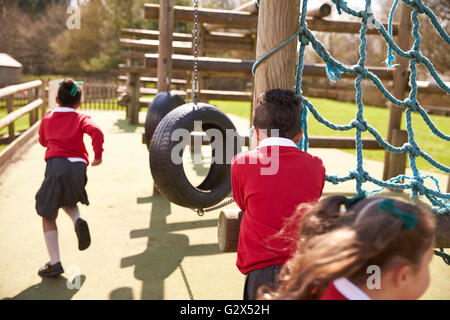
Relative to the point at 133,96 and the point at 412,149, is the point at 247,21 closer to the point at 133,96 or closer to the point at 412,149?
the point at 412,149

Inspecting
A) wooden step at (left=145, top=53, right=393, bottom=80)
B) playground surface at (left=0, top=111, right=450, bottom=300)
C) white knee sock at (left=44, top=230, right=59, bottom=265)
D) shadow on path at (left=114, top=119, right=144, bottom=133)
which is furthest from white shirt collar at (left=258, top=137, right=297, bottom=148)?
shadow on path at (left=114, top=119, right=144, bottom=133)

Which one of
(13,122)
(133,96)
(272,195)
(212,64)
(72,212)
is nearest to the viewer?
(272,195)

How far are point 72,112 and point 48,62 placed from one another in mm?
32671

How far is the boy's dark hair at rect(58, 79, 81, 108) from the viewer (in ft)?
10.6

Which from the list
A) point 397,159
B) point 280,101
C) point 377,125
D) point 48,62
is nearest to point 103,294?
point 280,101

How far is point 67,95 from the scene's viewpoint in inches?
127

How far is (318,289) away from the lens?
43.4 inches

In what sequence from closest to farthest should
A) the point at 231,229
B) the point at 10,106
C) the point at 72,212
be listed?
the point at 231,229 → the point at 72,212 → the point at 10,106

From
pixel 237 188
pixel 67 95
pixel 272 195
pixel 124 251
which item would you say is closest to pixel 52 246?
pixel 124 251

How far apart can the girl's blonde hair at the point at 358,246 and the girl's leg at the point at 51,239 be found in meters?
2.40

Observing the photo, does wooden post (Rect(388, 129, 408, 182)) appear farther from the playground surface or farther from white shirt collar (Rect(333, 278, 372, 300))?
white shirt collar (Rect(333, 278, 372, 300))

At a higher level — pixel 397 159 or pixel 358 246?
pixel 358 246

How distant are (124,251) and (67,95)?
4.39 feet
